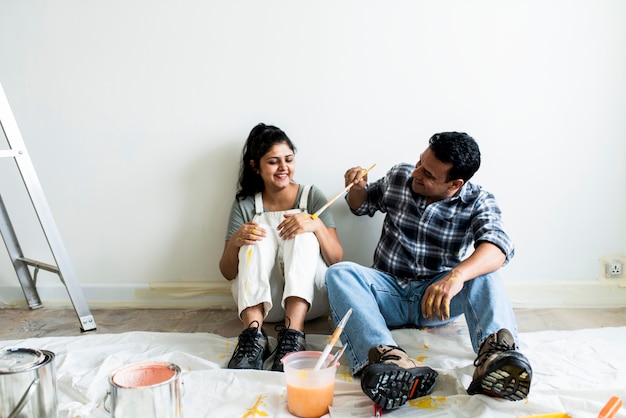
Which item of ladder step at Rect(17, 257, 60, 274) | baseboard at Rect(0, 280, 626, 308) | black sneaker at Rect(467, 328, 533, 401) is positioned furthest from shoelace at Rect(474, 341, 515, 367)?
ladder step at Rect(17, 257, 60, 274)

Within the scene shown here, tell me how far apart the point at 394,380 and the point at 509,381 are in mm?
268

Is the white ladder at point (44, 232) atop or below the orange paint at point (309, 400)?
atop

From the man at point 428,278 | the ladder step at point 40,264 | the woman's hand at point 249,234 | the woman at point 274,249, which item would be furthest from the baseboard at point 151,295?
the man at point 428,278

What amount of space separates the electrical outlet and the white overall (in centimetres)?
115

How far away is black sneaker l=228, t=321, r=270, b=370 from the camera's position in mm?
1734

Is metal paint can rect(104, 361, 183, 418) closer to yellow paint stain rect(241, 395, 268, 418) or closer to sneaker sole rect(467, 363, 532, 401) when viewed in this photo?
yellow paint stain rect(241, 395, 268, 418)

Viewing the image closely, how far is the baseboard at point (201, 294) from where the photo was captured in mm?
2363

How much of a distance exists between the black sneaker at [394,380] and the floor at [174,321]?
2.15ft

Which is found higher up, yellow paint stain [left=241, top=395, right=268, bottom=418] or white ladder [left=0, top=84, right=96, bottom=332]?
white ladder [left=0, top=84, right=96, bottom=332]

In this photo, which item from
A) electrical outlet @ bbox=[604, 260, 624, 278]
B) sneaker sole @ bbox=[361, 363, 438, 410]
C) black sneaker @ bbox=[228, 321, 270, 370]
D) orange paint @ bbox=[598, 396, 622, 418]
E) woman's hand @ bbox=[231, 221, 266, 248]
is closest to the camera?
orange paint @ bbox=[598, 396, 622, 418]

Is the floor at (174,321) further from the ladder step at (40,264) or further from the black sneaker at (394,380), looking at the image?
the black sneaker at (394,380)

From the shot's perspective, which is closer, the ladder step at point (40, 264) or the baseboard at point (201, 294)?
the ladder step at point (40, 264)

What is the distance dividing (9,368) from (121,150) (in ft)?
4.29

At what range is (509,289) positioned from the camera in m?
2.36
